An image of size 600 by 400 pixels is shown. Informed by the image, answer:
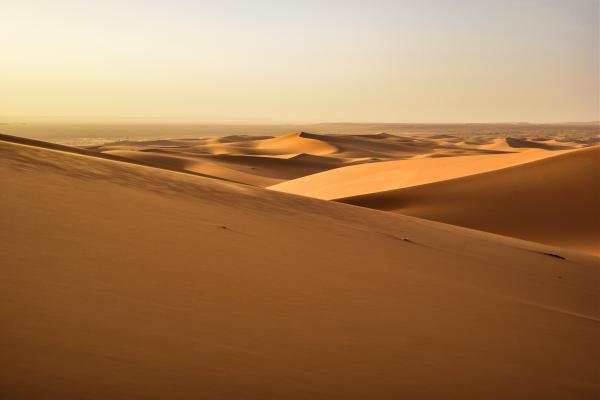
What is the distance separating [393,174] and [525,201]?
7.06 meters

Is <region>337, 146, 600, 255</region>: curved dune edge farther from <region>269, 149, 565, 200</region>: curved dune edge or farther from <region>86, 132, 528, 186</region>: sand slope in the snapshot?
<region>86, 132, 528, 186</region>: sand slope

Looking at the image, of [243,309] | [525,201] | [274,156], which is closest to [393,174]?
[525,201]

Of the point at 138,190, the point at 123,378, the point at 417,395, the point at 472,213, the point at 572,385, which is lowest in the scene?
the point at 472,213

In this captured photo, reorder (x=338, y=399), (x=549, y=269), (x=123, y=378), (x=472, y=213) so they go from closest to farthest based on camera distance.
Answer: (x=123, y=378) < (x=338, y=399) < (x=549, y=269) < (x=472, y=213)

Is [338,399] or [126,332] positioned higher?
[126,332]

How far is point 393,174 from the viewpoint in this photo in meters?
20.2

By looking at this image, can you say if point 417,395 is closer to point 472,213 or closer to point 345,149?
point 472,213

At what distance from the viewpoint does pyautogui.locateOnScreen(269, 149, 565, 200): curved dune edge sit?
1781 cm

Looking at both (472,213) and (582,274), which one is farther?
(472,213)

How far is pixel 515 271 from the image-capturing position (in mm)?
5641

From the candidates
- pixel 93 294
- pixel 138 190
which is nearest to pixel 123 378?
pixel 93 294

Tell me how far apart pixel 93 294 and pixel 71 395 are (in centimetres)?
95

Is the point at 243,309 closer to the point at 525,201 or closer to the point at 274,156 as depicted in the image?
the point at 525,201

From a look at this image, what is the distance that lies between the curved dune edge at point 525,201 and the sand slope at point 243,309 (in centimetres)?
687
